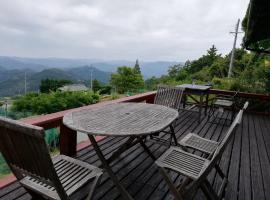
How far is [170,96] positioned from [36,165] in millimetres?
3029

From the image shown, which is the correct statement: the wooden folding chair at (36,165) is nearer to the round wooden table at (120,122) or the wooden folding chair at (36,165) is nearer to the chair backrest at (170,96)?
the round wooden table at (120,122)

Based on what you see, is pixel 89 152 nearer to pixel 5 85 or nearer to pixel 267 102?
pixel 267 102

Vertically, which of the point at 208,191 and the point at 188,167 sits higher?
the point at 188,167

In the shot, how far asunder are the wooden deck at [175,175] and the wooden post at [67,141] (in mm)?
144

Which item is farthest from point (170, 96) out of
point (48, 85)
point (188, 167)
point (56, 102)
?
point (48, 85)

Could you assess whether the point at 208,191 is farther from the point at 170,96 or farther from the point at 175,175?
the point at 170,96

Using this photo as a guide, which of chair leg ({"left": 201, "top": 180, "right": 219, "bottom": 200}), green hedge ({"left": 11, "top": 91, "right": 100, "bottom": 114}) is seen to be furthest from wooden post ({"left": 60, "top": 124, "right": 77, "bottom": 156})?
green hedge ({"left": 11, "top": 91, "right": 100, "bottom": 114})

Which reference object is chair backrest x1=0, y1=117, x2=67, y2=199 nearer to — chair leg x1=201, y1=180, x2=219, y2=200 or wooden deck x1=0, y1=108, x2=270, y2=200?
wooden deck x1=0, y1=108, x2=270, y2=200

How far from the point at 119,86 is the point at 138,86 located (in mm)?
3575

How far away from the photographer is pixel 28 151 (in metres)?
1.30

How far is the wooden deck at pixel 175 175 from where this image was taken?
2.26 metres

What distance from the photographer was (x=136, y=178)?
254cm

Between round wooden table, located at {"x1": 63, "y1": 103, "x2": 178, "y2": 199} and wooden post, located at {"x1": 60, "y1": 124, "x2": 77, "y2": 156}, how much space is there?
422 millimetres

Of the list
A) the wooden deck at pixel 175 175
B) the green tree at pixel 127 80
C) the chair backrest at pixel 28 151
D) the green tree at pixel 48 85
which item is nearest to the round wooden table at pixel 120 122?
the wooden deck at pixel 175 175
